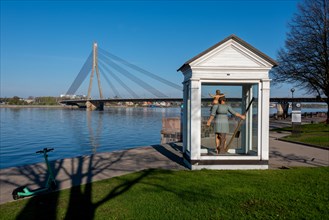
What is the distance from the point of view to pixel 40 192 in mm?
7109

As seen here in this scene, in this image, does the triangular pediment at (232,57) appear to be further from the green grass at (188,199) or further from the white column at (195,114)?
the green grass at (188,199)

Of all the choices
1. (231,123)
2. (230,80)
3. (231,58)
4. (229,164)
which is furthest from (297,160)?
(231,58)

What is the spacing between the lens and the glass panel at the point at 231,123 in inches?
390

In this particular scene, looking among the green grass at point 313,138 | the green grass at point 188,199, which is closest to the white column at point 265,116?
the green grass at point 188,199

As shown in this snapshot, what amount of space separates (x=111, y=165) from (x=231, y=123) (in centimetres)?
379

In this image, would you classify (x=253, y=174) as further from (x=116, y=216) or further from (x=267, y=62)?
(x=116, y=216)

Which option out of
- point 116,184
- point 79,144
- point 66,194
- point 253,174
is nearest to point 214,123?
point 253,174

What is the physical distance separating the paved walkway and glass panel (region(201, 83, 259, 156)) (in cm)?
96

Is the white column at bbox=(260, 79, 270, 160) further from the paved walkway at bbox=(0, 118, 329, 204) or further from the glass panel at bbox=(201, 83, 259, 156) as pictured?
the paved walkway at bbox=(0, 118, 329, 204)

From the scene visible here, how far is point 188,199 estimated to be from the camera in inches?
246

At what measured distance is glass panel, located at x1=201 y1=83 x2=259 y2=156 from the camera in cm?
991

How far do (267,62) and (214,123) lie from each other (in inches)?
88.8

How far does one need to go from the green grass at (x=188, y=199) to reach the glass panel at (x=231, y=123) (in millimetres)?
1721

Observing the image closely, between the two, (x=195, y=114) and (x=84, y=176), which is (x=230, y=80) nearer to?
(x=195, y=114)
